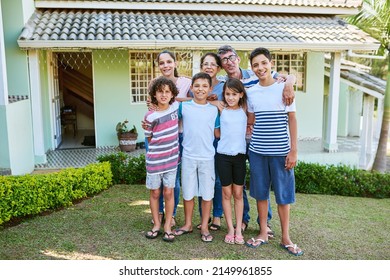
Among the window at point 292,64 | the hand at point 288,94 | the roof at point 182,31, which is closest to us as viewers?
the hand at point 288,94

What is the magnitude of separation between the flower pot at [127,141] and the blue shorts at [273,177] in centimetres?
622

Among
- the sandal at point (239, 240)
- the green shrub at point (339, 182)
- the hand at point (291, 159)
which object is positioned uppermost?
the hand at point (291, 159)

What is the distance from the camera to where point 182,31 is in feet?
30.4

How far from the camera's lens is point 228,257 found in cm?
406

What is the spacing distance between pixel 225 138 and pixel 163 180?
31.6 inches

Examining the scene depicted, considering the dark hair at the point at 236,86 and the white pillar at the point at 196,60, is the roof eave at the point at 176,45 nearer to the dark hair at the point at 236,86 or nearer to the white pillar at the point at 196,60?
the white pillar at the point at 196,60

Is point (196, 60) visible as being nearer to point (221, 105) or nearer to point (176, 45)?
point (176, 45)

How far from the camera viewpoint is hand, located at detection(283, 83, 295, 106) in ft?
12.8

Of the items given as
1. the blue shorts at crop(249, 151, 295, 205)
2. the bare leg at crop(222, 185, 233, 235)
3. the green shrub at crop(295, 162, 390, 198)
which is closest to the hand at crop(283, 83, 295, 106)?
the blue shorts at crop(249, 151, 295, 205)

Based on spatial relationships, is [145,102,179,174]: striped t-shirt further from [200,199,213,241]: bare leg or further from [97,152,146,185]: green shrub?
[97,152,146,185]: green shrub

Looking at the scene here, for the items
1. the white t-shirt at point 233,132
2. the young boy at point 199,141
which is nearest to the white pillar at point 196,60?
the young boy at point 199,141

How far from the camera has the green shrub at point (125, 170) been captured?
7238mm

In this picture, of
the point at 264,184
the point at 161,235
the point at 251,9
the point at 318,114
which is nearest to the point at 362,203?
the point at 264,184

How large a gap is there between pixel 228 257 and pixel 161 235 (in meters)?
0.89
